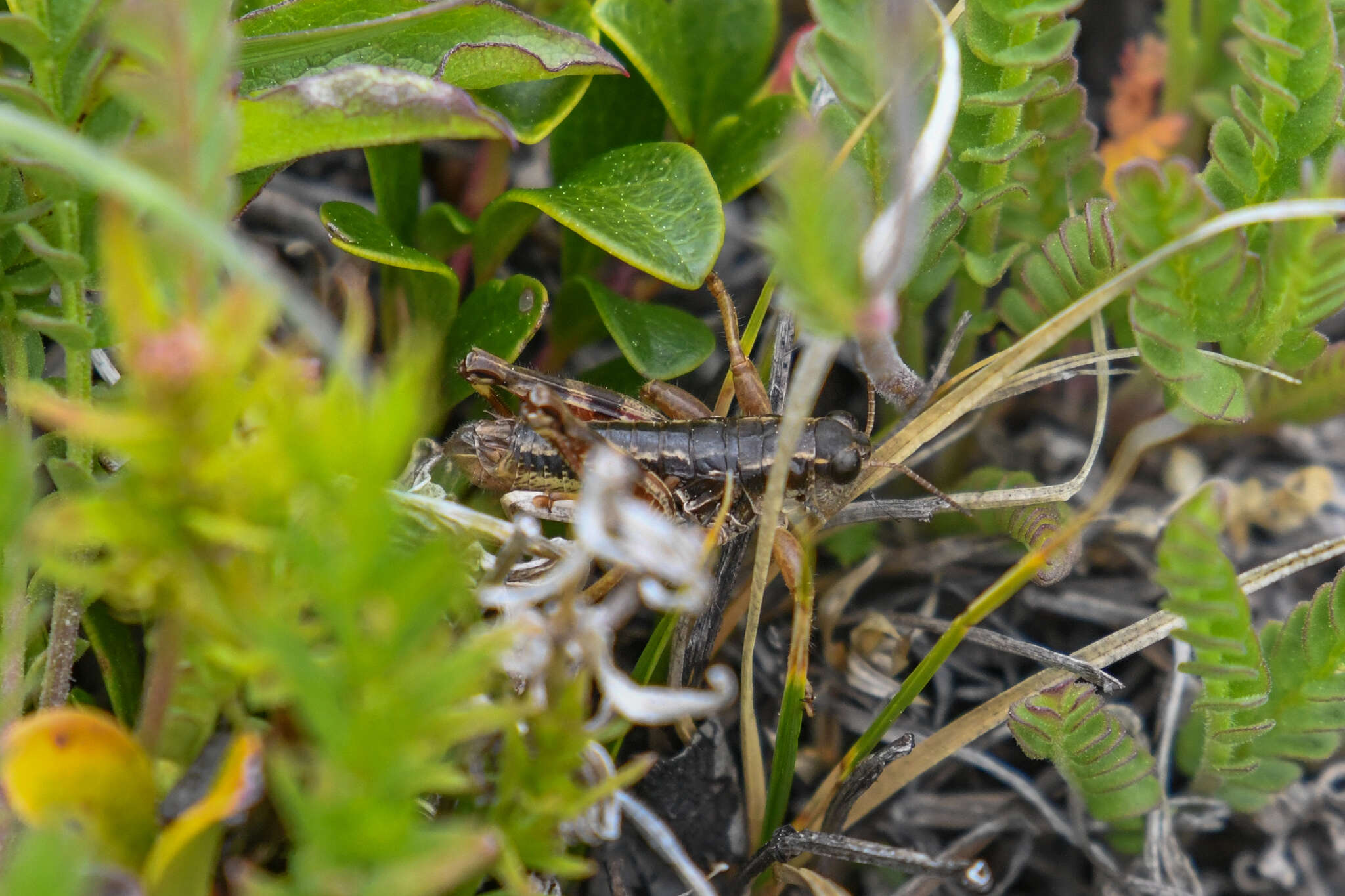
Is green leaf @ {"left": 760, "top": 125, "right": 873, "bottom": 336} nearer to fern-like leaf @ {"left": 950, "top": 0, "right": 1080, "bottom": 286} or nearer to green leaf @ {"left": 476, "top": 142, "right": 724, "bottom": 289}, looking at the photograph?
green leaf @ {"left": 476, "top": 142, "right": 724, "bottom": 289}

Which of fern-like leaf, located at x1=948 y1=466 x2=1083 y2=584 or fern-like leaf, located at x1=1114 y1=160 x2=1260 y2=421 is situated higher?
fern-like leaf, located at x1=1114 y1=160 x2=1260 y2=421

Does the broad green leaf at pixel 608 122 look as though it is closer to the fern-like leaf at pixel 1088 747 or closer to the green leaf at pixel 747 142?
the green leaf at pixel 747 142

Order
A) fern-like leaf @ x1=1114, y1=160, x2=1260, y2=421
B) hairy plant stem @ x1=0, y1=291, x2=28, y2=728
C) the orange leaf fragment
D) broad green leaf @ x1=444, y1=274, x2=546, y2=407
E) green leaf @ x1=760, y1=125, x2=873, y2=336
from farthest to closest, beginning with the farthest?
the orange leaf fragment → broad green leaf @ x1=444, y1=274, x2=546, y2=407 → fern-like leaf @ x1=1114, y1=160, x2=1260, y2=421 → hairy plant stem @ x1=0, y1=291, x2=28, y2=728 → green leaf @ x1=760, y1=125, x2=873, y2=336

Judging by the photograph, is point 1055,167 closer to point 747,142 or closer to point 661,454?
point 747,142

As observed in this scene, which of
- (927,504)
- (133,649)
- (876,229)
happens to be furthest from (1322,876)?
(133,649)

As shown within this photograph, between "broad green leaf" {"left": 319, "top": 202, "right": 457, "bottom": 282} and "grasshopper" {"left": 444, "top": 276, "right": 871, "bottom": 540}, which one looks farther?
"grasshopper" {"left": 444, "top": 276, "right": 871, "bottom": 540}

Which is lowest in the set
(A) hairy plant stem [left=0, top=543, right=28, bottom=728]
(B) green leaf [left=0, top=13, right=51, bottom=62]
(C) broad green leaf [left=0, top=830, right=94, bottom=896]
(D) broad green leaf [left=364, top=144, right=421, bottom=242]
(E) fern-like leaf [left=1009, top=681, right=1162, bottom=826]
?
(E) fern-like leaf [left=1009, top=681, right=1162, bottom=826]

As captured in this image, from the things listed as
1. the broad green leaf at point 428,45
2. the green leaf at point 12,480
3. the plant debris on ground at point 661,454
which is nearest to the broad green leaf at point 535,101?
the plant debris on ground at point 661,454

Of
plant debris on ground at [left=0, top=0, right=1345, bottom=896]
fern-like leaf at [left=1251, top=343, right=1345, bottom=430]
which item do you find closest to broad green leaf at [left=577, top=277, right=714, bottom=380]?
plant debris on ground at [left=0, top=0, right=1345, bottom=896]
